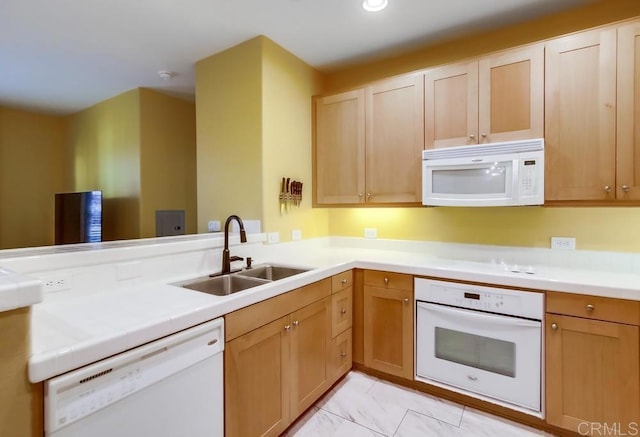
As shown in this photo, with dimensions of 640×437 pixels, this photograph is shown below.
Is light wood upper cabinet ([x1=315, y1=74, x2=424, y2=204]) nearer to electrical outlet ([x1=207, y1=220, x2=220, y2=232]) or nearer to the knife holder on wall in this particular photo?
the knife holder on wall

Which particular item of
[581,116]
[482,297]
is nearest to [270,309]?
[482,297]

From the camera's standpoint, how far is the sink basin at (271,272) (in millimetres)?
2070

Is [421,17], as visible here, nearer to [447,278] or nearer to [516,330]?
[447,278]

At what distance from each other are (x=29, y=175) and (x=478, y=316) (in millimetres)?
5669

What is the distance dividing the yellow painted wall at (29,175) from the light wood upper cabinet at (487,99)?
5.15m

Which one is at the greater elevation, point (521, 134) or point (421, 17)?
point (421, 17)

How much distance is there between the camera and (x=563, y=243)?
2096 mm

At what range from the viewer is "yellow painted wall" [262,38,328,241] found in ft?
7.71

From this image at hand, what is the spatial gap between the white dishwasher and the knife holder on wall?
1.34m

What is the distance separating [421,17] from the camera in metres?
2.11

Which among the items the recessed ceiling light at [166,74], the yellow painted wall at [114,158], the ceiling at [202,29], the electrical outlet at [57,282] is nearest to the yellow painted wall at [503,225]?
the ceiling at [202,29]

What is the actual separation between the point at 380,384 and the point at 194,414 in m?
1.47

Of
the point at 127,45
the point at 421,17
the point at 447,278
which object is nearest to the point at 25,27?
the point at 127,45

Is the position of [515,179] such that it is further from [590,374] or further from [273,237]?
[273,237]
